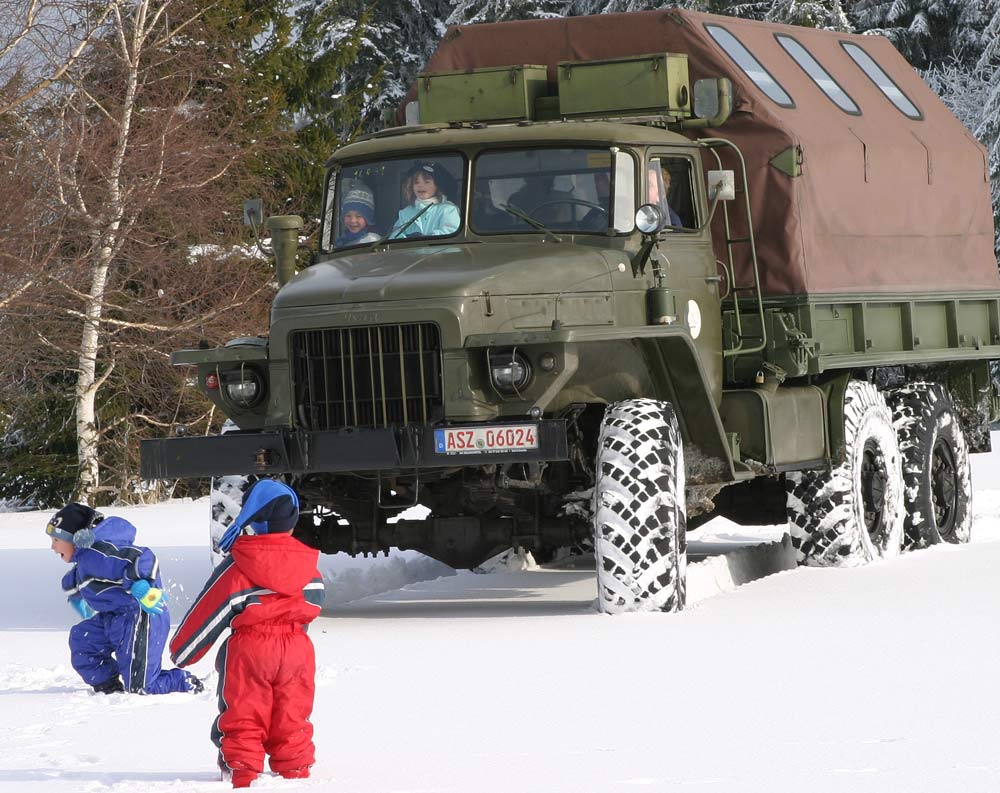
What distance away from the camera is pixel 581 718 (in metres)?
6.98

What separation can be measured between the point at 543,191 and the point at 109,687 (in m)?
4.22

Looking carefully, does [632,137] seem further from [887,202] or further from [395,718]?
[395,718]

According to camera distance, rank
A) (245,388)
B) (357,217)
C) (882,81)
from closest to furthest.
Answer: (245,388), (357,217), (882,81)

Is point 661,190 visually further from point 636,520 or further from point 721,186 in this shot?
point 636,520

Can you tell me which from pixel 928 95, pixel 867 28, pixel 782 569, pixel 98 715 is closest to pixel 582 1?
pixel 867 28

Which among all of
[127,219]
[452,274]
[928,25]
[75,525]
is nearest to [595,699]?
[75,525]

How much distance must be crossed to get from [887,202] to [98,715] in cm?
780

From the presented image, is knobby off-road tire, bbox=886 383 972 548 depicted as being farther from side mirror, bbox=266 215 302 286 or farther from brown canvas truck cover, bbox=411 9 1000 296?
side mirror, bbox=266 215 302 286

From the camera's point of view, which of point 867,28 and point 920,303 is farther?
point 867,28

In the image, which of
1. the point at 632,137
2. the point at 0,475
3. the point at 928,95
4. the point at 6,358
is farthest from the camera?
the point at 0,475

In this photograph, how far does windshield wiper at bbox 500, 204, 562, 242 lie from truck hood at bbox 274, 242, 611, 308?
0.32 ft

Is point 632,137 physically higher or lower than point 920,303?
higher

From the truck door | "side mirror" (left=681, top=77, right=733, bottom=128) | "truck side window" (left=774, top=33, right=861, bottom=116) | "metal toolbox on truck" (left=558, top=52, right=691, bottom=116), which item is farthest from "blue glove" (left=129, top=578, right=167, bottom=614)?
"truck side window" (left=774, top=33, right=861, bottom=116)

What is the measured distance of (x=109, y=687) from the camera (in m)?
7.89
